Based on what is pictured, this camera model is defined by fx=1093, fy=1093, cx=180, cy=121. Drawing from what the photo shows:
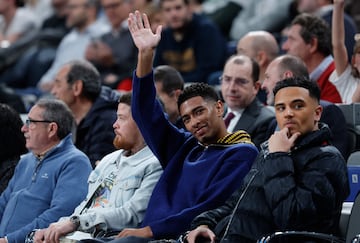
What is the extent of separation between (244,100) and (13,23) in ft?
19.8

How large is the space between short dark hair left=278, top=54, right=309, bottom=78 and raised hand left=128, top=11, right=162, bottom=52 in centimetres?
142

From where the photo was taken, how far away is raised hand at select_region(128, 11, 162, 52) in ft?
21.2

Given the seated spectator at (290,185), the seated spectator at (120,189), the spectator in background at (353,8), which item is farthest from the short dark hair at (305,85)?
the spectator in background at (353,8)

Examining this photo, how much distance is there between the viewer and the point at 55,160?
24.6ft

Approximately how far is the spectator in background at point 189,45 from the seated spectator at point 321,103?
2.27 metres

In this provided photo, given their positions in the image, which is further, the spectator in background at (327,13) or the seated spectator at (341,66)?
the spectator in background at (327,13)

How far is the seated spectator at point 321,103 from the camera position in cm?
706

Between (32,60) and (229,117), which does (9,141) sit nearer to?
(229,117)

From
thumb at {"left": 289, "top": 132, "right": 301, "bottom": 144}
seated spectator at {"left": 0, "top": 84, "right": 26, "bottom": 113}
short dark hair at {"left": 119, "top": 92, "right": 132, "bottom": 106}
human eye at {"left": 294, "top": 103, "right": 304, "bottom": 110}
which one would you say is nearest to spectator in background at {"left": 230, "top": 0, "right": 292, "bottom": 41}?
seated spectator at {"left": 0, "top": 84, "right": 26, "bottom": 113}

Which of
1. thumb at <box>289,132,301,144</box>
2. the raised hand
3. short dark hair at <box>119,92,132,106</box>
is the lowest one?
thumb at <box>289,132,301,144</box>

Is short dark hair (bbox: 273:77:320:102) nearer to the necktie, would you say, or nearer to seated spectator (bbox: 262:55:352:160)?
seated spectator (bbox: 262:55:352:160)

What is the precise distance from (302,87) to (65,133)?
2126 mm

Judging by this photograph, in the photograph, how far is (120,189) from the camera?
6883mm

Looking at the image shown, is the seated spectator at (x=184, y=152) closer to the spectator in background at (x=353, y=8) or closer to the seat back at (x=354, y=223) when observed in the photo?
the seat back at (x=354, y=223)
